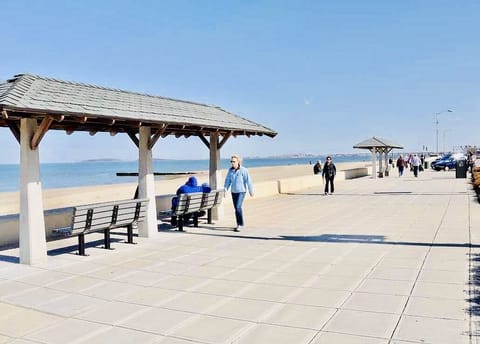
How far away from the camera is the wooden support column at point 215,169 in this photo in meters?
11.6

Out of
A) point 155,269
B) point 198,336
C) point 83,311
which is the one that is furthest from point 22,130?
point 198,336

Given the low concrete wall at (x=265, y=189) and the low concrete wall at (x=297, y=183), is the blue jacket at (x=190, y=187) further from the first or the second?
the low concrete wall at (x=297, y=183)

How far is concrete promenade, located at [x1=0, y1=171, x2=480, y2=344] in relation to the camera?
4.13 metres

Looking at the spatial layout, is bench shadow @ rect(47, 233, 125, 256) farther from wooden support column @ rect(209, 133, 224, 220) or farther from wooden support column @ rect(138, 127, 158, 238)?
wooden support column @ rect(209, 133, 224, 220)

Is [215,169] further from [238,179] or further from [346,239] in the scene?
[346,239]

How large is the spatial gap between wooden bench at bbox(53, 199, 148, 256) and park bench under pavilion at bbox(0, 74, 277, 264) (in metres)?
0.49

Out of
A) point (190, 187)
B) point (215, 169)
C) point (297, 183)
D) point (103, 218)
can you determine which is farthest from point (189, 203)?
point (297, 183)

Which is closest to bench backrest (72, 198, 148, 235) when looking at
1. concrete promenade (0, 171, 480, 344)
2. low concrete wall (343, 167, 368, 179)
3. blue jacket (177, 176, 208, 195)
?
concrete promenade (0, 171, 480, 344)

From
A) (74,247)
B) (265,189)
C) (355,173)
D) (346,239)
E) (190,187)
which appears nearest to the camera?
(74,247)

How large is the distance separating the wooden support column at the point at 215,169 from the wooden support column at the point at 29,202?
508cm

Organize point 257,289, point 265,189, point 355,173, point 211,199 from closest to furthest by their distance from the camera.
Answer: point 257,289 < point 211,199 < point 265,189 < point 355,173

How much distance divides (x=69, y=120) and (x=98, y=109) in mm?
507

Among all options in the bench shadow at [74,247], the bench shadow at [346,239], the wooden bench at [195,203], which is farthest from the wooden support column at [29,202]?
the bench shadow at [346,239]

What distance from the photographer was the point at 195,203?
9992 mm
